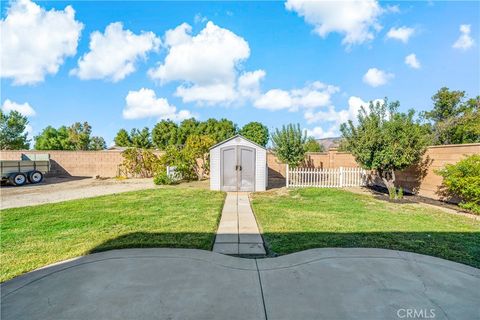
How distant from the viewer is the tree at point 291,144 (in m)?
14.6

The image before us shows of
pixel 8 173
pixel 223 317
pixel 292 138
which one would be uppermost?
pixel 292 138

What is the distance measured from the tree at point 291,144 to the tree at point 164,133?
86.5 feet

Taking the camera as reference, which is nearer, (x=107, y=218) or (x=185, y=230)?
(x=185, y=230)

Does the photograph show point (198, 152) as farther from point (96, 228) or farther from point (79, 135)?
point (79, 135)

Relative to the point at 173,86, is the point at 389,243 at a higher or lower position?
lower

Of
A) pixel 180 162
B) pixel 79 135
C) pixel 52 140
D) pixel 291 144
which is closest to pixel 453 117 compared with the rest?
pixel 291 144

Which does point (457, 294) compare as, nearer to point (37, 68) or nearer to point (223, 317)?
point (223, 317)

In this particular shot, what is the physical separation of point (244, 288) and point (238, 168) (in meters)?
8.43

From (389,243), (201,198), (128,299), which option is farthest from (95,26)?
(389,243)

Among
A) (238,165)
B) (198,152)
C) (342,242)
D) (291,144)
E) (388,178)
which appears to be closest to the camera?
(342,242)

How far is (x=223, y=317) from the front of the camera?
2.32m

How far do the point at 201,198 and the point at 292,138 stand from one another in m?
7.49

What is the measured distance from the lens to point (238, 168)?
441 inches

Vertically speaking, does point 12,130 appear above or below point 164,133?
below
